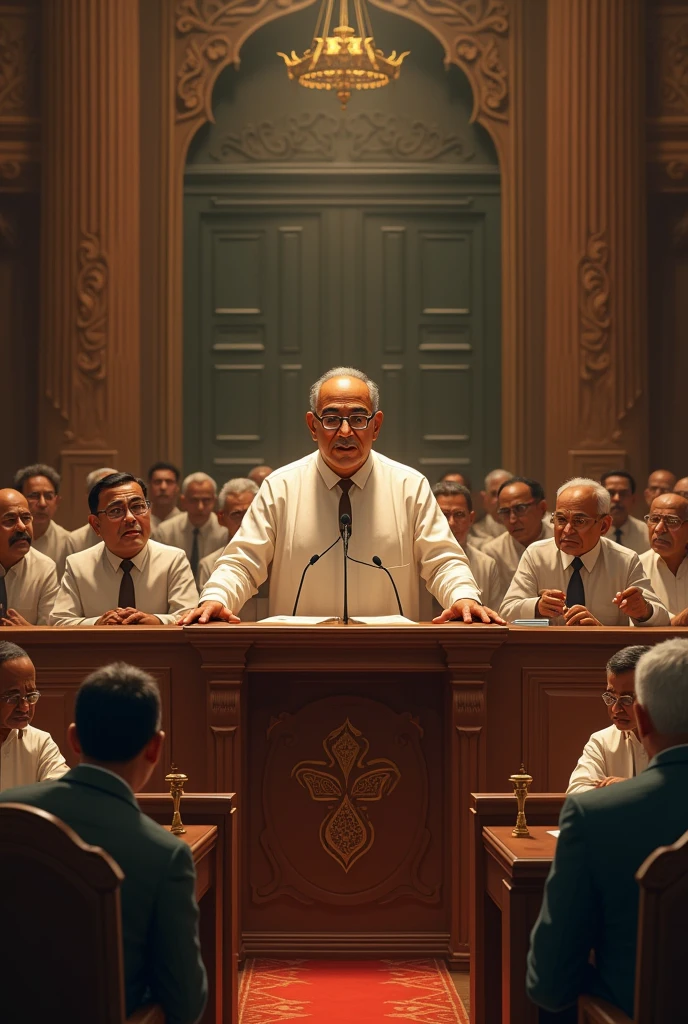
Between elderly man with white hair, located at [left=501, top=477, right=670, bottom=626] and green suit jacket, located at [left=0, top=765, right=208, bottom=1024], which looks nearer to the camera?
green suit jacket, located at [left=0, top=765, right=208, bottom=1024]

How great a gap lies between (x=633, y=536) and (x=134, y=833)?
6.80m

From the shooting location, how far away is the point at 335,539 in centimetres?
577

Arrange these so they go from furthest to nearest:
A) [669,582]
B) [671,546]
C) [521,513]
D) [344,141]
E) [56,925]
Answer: [344,141] → [521,513] → [669,582] → [671,546] → [56,925]

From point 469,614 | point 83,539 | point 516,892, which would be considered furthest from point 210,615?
point 83,539

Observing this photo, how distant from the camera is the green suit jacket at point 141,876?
8.64 feet

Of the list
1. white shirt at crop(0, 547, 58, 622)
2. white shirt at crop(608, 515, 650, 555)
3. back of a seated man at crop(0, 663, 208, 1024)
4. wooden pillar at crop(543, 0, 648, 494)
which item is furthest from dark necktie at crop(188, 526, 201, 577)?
back of a seated man at crop(0, 663, 208, 1024)

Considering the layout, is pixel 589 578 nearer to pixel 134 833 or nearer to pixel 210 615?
pixel 210 615

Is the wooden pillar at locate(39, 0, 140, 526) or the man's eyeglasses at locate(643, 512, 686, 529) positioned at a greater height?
the wooden pillar at locate(39, 0, 140, 526)

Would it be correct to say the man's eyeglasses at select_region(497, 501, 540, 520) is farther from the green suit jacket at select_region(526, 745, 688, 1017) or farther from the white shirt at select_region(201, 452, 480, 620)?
the green suit jacket at select_region(526, 745, 688, 1017)

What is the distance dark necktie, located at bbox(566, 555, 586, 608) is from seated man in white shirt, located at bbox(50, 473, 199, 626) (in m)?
1.60

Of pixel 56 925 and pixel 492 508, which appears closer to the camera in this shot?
pixel 56 925

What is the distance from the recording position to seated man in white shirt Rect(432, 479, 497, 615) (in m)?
7.98

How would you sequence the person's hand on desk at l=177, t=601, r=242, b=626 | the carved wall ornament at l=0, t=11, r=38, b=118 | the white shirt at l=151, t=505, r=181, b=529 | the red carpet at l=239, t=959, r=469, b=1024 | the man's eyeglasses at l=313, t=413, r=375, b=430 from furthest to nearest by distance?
the carved wall ornament at l=0, t=11, r=38, b=118 → the white shirt at l=151, t=505, r=181, b=529 → the man's eyeglasses at l=313, t=413, r=375, b=430 → the person's hand on desk at l=177, t=601, r=242, b=626 → the red carpet at l=239, t=959, r=469, b=1024

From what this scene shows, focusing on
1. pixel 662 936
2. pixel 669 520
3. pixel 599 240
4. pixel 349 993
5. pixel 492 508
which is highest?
pixel 599 240
